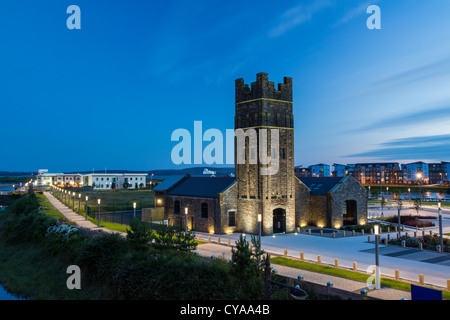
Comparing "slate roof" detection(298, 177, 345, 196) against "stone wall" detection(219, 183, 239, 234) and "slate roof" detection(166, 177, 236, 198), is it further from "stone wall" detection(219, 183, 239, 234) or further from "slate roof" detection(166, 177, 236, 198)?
"slate roof" detection(166, 177, 236, 198)

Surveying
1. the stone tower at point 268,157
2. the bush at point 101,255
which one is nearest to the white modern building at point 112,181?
the stone tower at point 268,157

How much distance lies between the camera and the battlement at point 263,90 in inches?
1308

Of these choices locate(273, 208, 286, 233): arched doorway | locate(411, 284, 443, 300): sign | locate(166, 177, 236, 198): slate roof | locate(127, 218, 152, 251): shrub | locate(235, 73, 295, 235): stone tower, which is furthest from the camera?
locate(166, 177, 236, 198): slate roof

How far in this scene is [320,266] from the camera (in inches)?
776

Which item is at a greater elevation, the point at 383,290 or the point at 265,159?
the point at 265,159

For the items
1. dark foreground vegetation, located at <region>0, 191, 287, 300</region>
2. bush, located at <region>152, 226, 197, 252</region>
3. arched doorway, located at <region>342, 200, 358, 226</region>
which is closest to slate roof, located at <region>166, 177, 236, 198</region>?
dark foreground vegetation, located at <region>0, 191, 287, 300</region>

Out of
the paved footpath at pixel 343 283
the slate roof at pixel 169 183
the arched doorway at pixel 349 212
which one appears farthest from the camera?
the slate roof at pixel 169 183

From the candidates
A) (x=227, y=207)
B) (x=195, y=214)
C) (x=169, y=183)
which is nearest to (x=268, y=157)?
(x=227, y=207)

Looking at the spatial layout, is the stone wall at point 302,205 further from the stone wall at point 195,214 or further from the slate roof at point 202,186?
the stone wall at point 195,214

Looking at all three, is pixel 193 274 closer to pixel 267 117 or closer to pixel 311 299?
pixel 311 299

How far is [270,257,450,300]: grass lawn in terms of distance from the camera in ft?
51.8

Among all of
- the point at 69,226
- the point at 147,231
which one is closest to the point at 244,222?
the point at 147,231

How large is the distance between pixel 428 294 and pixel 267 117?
24.5 metres

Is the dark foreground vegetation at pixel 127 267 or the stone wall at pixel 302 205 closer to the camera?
the dark foreground vegetation at pixel 127 267
